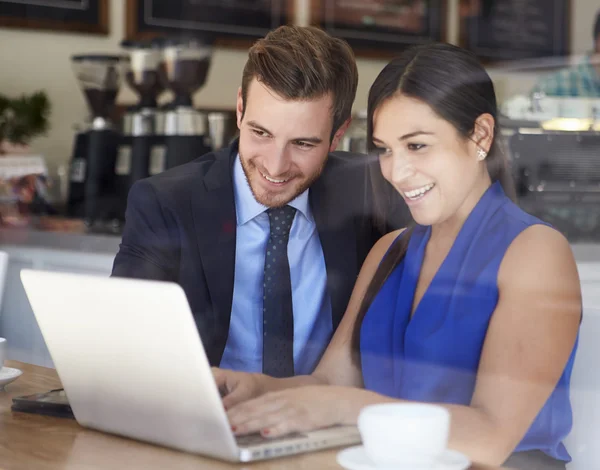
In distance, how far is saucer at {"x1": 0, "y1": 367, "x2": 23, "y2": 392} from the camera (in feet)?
3.56

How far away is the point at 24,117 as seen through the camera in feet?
7.04

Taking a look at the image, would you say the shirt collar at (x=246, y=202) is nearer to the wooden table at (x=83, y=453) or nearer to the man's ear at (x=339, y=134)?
the man's ear at (x=339, y=134)

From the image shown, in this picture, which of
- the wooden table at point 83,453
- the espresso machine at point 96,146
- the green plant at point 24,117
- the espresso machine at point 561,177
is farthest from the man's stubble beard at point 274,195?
the green plant at point 24,117

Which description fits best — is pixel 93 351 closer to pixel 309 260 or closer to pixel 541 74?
pixel 309 260

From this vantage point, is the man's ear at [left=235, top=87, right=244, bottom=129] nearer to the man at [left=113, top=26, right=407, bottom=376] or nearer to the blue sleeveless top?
the man at [left=113, top=26, right=407, bottom=376]

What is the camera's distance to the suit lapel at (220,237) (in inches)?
44.0

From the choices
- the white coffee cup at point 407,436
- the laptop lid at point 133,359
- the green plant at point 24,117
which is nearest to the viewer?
the white coffee cup at point 407,436

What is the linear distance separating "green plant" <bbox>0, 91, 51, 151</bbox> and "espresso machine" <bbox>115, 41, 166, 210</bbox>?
24 cm

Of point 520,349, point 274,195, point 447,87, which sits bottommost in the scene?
point 520,349

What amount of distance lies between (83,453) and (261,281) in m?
0.35

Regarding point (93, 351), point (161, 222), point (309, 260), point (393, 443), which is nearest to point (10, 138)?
point (161, 222)

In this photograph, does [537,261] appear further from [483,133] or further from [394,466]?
[394,466]

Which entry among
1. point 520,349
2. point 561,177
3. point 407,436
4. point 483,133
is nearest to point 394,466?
point 407,436

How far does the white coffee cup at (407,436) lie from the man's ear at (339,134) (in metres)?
0.41
